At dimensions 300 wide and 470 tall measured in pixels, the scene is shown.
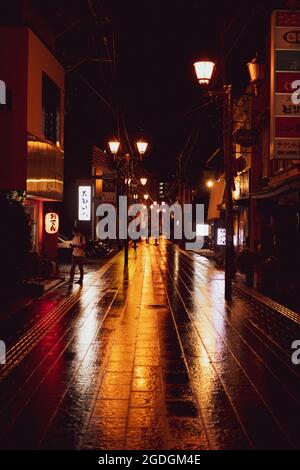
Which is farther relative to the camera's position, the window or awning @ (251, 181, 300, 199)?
the window

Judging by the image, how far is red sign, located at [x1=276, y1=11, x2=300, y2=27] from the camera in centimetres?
1417

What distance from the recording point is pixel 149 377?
969cm

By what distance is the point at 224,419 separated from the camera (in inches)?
297

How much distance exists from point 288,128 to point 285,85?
100 centimetres

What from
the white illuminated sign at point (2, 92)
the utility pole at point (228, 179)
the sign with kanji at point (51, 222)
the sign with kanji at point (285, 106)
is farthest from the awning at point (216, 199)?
the sign with kanji at point (285, 106)

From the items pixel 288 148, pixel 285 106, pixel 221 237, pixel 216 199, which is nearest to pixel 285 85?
Answer: pixel 285 106

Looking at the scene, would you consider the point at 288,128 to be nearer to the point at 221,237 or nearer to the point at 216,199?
the point at 221,237

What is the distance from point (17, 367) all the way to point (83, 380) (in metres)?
1.39

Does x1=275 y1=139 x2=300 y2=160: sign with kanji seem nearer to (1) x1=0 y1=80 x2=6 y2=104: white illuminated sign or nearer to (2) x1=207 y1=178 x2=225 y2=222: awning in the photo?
(1) x1=0 y1=80 x2=6 y2=104: white illuminated sign

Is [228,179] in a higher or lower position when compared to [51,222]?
higher

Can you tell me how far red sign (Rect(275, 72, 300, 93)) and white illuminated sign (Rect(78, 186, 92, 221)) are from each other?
1115 inches

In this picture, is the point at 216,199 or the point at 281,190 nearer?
the point at 281,190

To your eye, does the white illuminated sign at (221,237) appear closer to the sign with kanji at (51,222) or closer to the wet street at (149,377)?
the sign with kanji at (51,222)

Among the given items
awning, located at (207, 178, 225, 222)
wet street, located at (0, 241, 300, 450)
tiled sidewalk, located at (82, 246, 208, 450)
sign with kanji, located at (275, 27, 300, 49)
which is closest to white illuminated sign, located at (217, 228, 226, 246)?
awning, located at (207, 178, 225, 222)
